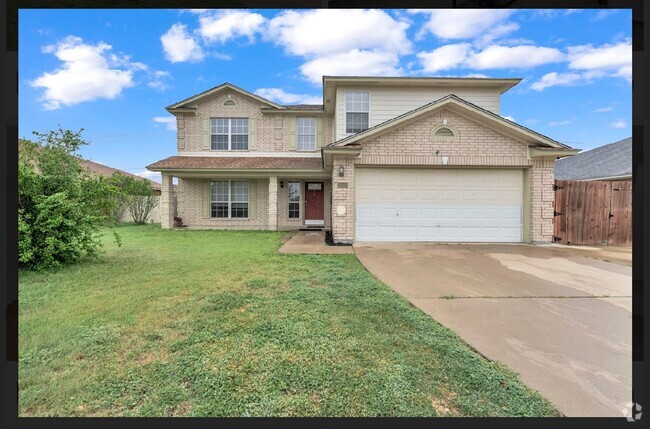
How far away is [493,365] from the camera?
254 cm

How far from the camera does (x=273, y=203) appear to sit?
13.5m

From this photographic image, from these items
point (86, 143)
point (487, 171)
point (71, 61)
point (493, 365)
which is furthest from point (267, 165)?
point (493, 365)

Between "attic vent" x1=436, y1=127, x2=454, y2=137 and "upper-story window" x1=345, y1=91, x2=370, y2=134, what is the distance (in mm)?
3693

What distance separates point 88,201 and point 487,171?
10.9m

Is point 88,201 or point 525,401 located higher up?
point 88,201

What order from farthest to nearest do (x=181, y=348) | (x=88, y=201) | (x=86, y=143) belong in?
1. (x=86, y=143)
2. (x=88, y=201)
3. (x=181, y=348)

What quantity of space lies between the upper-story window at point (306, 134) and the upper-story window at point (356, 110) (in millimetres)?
2893

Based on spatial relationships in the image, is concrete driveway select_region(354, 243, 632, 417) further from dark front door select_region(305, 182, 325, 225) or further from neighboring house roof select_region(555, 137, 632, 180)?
dark front door select_region(305, 182, 325, 225)

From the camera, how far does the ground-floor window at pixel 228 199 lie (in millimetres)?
14602

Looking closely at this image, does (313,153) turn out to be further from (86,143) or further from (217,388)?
(217,388)

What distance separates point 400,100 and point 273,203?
23.3 ft

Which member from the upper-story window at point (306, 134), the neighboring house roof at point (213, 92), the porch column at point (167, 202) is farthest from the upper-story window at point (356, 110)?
the porch column at point (167, 202)

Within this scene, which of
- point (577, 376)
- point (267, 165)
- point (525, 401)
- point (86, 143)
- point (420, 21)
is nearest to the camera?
point (525, 401)

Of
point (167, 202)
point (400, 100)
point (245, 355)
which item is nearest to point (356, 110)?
point (400, 100)
